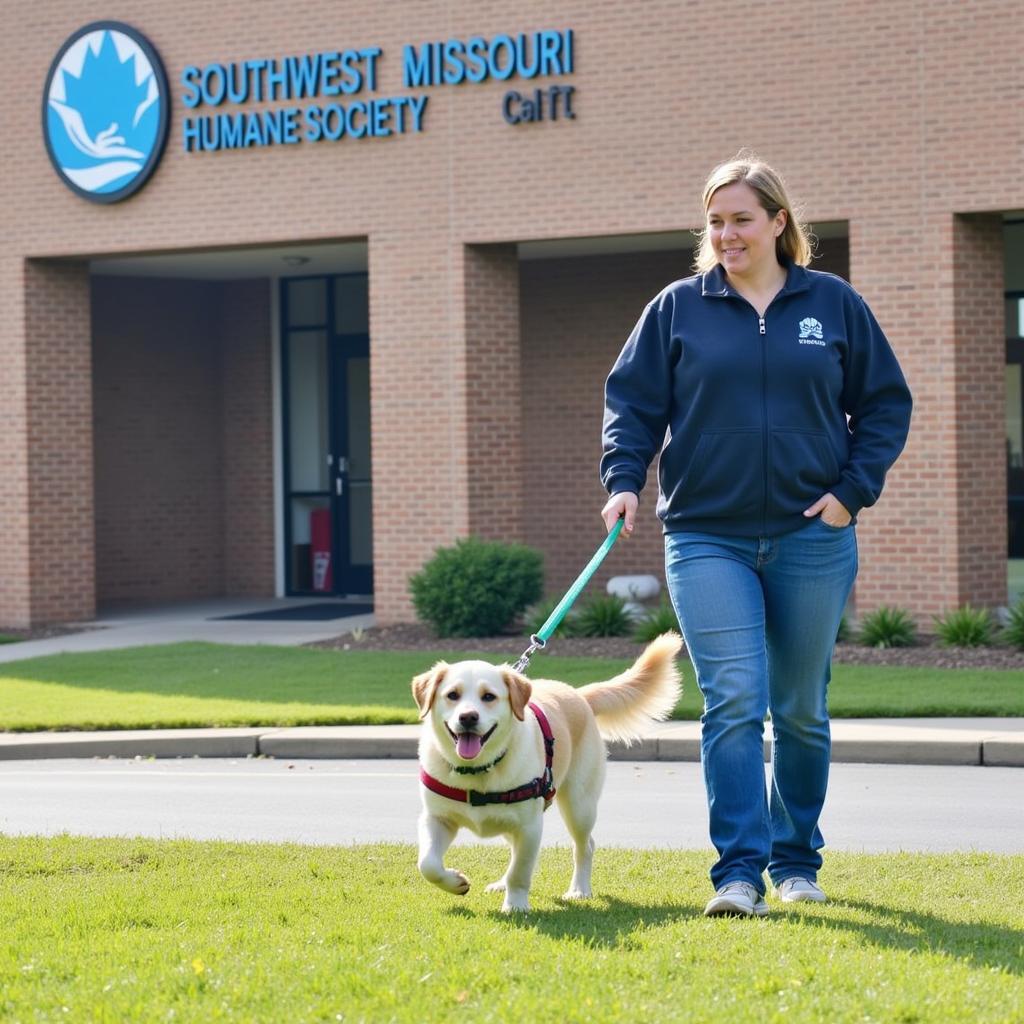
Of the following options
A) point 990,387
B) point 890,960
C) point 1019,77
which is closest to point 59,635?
point 990,387

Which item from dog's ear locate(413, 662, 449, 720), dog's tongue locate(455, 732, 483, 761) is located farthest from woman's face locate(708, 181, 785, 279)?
dog's tongue locate(455, 732, 483, 761)

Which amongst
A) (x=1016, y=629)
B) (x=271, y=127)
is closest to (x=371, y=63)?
(x=271, y=127)

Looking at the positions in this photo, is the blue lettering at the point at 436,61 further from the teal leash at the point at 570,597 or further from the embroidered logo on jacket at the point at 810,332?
the embroidered logo on jacket at the point at 810,332

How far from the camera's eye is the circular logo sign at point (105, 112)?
19.8 meters

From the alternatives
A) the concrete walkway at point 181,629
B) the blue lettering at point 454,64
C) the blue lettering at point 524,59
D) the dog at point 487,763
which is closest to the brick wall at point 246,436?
the concrete walkway at point 181,629

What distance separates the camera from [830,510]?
6082 mm

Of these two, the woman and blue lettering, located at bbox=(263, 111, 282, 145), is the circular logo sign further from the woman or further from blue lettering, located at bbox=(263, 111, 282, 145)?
the woman

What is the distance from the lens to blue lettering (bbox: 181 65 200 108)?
1956 centimetres

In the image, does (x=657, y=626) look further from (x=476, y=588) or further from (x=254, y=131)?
(x=254, y=131)

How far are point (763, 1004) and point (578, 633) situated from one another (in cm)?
1238

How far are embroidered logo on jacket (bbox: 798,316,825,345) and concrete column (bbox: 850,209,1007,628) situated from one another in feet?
34.6

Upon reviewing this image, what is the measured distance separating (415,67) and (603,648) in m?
6.05

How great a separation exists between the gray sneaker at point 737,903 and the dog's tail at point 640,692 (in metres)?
1.23

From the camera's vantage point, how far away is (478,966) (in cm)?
536
